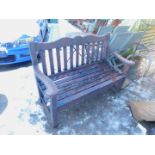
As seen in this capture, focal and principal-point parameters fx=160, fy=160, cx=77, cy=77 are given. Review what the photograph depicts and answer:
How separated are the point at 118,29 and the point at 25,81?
79.2 inches

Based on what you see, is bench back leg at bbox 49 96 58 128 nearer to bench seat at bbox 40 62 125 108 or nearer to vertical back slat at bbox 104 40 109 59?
bench seat at bbox 40 62 125 108

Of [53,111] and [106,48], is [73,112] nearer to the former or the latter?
[53,111]

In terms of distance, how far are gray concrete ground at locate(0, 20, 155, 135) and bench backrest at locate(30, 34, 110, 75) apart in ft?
1.95

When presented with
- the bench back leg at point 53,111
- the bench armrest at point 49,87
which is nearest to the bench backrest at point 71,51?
the bench armrest at point 49,87

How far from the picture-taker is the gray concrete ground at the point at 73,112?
84.3 inches

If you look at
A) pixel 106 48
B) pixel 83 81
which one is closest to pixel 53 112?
pixel 83 81

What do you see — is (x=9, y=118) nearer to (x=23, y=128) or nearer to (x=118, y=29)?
(x=23, y=128)

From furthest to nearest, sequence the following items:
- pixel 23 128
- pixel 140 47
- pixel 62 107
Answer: pixel 140 47, pixel 23 128, pixel 62 107

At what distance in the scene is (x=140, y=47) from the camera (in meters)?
3.54

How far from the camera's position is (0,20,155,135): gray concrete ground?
2.14 metres

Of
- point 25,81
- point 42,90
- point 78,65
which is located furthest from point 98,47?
point 25,81

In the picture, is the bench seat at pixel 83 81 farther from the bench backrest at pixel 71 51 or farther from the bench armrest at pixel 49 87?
the bench armrest at pixel 49 87

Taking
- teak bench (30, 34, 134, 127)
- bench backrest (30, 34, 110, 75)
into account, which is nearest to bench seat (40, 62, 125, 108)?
teak bench (30, 34, 134, 127)
